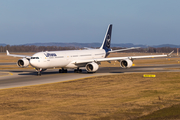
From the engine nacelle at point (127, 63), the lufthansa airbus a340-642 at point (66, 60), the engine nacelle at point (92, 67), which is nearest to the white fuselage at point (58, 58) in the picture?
the lufthansa airbus a340-642 at point (66, 60)

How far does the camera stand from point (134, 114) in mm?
18875

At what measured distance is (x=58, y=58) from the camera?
4950 cm

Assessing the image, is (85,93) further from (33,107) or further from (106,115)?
(106,115)

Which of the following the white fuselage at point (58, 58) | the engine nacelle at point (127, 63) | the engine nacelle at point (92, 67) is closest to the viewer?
the white fuselage at point (58, 58)

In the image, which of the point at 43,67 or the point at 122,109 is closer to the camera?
the point at 122,109

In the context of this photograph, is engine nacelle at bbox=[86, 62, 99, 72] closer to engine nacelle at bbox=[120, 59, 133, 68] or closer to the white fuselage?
the white fuselage

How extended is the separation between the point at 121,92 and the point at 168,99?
575 cm

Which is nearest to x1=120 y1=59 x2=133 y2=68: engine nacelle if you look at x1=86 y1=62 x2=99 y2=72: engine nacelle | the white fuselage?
x1=86 y1=62 x2=99 y2=72: engine nacelle

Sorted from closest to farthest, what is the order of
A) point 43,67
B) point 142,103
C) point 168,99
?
point 142,103 → point 168,99 → point 43,67

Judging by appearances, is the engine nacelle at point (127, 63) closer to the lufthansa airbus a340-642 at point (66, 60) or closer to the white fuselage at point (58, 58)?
the lufthansa airbus a340-642 at point (66, 60)

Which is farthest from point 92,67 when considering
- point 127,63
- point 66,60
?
point 127,63

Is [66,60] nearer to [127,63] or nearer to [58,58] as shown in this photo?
[58,58]

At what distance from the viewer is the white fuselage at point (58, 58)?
46.7 meters

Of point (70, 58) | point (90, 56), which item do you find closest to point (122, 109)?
point (70, 58)
